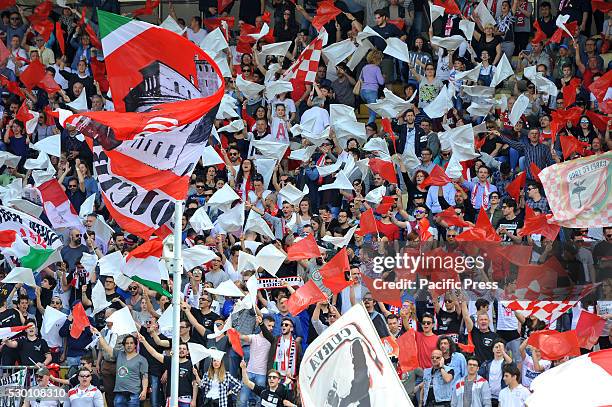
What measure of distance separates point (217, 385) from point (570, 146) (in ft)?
18.5

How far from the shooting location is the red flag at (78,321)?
17859 millimetres

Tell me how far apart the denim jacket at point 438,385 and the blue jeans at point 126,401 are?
3400 millimetres

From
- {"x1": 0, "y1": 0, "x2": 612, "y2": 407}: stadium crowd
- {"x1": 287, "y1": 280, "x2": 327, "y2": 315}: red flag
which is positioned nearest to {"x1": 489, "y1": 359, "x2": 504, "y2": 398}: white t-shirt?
{"x1": 0, "y1": 0, "x2": 612, "y2": 407}: stadium crowd

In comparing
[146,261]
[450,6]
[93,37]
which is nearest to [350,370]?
[146,261]

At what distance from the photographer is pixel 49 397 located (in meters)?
17.4

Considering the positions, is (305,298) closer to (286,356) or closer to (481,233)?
(286,356)

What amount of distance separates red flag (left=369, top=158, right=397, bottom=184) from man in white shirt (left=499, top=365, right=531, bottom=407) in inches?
169

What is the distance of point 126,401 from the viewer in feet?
57.1

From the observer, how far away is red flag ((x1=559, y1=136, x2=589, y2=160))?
19328 mm

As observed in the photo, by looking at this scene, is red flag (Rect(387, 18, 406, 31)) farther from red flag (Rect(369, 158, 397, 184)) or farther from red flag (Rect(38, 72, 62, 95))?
red flag (Rect(38, 72, 62, 95))

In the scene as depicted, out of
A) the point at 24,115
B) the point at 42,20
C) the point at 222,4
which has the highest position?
the point at 222,4

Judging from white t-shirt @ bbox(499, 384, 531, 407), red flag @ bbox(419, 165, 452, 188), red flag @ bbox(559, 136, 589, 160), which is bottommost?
white t-shirt @ bbox(499, 384, 531, 407)

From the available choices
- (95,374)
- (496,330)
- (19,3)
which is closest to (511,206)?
(496,330)

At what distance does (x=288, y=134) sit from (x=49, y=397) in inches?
217
